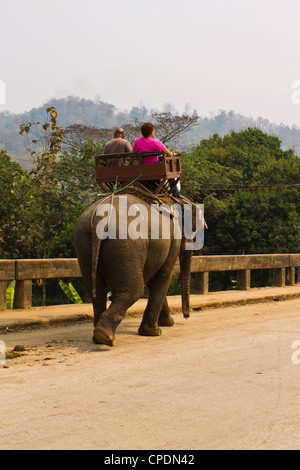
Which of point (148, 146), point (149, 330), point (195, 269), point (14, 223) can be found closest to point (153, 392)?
point (149, 330)

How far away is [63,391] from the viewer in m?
5.85

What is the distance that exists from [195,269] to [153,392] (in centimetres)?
908

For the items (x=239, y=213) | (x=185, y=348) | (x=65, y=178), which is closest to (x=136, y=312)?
(x=185, y=348)

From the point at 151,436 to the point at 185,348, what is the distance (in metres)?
3.64

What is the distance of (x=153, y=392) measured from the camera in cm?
585

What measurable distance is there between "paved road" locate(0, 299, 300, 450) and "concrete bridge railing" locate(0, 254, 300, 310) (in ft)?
5.37

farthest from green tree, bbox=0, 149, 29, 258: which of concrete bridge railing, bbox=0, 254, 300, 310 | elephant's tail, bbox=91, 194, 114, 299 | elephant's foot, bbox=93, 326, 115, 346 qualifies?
elephant's foot, bbox=93, 326, 115, 346

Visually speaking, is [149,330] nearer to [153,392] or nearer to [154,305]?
[154,305]

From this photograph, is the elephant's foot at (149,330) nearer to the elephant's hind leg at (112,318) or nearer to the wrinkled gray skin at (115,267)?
the wrinkled gray skin at (115,267)

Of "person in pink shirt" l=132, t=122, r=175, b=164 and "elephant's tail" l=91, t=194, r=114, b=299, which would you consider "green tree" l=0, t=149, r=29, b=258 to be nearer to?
"person in pink shirt" l=132, t=122, r=175, b=164

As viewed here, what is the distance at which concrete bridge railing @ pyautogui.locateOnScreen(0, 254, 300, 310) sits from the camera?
1099 cm

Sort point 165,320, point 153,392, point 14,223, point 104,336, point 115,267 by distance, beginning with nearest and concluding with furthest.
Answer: point 153,392 → point 104,336 → point 115,267 → point 165,320 → point 14,223

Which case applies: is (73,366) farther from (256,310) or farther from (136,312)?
(256,310)

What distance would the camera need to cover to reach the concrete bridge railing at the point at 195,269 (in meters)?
11.0
